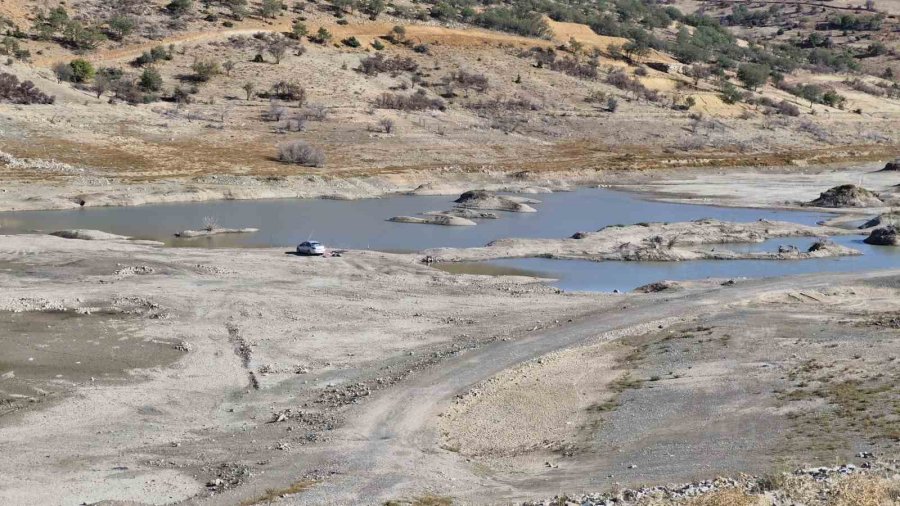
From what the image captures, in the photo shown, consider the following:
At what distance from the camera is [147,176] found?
81125mm

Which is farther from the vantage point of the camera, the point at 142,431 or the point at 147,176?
the point at 147,176

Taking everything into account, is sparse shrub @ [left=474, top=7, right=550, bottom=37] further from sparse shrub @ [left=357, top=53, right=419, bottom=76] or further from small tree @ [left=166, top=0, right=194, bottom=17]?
small tree @ [left=166, top=0, right=194, bottom=17]

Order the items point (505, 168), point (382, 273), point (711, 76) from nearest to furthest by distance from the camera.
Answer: point (382, 273) < point (505, 168) < point (711, 76)

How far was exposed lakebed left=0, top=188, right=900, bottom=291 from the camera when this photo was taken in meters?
55.4

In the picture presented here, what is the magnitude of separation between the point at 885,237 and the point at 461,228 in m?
24.0

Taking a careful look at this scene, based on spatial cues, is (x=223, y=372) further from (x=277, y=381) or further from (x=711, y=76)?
(x=711, y=76)

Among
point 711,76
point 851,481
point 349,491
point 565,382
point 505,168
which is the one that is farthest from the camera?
point 711,76

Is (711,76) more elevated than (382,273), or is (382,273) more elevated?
(711,76)

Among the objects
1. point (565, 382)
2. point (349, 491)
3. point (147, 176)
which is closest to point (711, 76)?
point (147, 176)

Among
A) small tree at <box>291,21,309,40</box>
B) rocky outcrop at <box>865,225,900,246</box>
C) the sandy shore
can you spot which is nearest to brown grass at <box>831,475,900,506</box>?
the sandy shore

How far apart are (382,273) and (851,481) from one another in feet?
104

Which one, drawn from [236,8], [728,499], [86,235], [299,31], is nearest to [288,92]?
[299,31]

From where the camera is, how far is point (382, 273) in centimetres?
5119

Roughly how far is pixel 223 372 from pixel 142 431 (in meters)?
5.97
